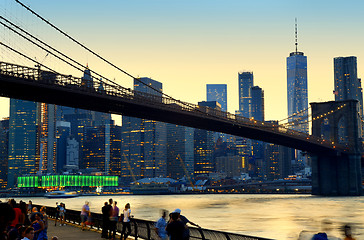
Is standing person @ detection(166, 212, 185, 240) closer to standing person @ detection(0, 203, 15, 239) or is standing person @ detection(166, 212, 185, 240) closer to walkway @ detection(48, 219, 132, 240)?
standing person @ detection(0, 203, 15, 239)

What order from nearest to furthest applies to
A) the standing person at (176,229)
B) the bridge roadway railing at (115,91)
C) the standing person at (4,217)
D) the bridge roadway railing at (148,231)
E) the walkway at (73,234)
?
the standing person at (4,217) < the standing person at (176,229) < the bridge roadway railing at (148,231) < the walkway at (73,234) < the bridge roadway railing at (115,91)

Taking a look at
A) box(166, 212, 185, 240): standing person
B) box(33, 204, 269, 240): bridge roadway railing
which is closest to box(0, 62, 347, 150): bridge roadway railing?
box(33, 204, 269, 240): bridge roadway railing

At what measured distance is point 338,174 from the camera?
95312mm

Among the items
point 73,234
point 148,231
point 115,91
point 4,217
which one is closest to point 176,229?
point 4,217

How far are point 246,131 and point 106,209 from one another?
62.3m

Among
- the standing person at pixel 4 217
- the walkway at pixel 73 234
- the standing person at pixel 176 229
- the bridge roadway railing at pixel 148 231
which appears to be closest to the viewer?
the standing person at pixel 4 217

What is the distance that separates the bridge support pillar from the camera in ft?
306

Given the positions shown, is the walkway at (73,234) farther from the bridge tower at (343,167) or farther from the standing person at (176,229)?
the bridge tower at (343,167)

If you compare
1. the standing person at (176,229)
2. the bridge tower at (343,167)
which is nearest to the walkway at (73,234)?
the standing person at (176,229)

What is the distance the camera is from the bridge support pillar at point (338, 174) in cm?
9325

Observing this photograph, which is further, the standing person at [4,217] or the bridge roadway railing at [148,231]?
the bridge roadway railing at [148,231]

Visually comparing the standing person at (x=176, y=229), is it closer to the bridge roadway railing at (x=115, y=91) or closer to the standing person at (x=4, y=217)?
the standing person at (x=4, y=217)

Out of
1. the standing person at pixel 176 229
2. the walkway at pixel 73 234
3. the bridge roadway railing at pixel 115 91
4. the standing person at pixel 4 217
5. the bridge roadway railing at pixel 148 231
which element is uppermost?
the bridge roadway railing at pixel 115 91

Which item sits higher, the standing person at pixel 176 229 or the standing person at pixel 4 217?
the standing person at pixel 4 217
